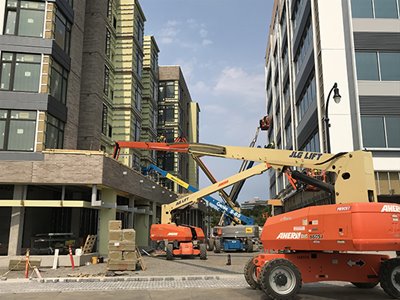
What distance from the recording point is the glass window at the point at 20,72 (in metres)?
23.0

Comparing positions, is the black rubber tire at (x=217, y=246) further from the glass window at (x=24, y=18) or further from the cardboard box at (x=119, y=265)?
the glass window at (x=24, y=18)

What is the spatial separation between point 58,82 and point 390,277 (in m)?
21.1

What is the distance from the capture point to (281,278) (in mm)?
11359

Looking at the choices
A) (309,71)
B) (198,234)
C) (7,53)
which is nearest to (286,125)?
(309,71)

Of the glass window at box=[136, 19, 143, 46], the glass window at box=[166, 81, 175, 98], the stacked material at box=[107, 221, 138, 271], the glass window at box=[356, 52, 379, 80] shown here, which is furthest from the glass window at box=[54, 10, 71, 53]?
the glass window at box=[166, 81, 175, 98]

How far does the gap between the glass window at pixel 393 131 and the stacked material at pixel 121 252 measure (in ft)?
58.4

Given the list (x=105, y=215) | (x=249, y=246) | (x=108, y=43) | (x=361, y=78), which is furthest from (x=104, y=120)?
(x=361, y=78)

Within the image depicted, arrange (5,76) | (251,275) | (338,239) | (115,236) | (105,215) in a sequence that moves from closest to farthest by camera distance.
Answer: (338,239)
(251,275)
(115,236)
(5,76)
(105,215)

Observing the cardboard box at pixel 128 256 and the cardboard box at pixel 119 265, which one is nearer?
the cardboard box at pixel 119 265

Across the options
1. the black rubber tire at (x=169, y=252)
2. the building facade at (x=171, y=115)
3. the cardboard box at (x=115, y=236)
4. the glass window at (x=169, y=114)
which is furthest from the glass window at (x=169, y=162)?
the cardboard box at (x=115, y=236)

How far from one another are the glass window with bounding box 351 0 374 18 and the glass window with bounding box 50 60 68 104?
19.8m

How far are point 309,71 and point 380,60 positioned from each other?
5846 mm

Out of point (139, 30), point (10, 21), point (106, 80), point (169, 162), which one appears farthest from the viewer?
point (169, 162)

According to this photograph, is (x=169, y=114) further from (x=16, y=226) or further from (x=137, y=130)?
(x=16, y=226)
